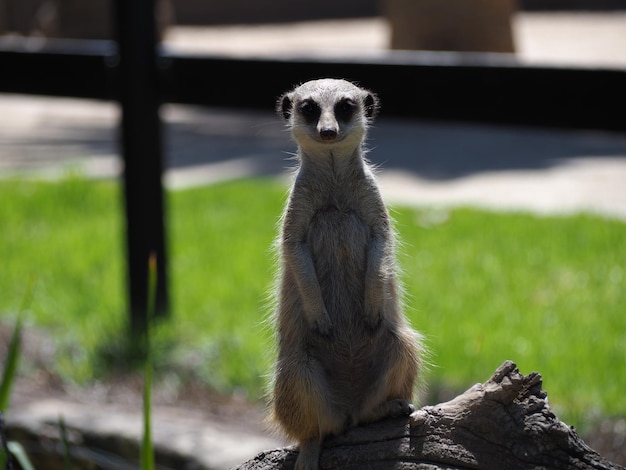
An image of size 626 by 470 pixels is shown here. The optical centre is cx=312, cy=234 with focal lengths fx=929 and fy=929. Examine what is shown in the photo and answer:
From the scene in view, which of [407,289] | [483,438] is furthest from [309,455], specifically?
[407,289]

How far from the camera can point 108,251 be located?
692cm

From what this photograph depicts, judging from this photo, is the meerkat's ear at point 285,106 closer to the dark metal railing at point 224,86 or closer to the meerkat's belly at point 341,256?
the meerkat's belly at point 341,256

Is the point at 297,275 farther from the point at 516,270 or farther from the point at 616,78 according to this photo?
the point at 516,270

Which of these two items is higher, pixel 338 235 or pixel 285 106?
pixel 285 106

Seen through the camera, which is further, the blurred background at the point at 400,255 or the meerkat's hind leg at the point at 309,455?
the blurred background at the point at 400,255

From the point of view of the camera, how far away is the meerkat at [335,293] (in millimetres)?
2086

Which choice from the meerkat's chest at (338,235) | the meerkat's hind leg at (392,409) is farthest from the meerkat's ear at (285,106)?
the meerkat's hind leg at (392,409)

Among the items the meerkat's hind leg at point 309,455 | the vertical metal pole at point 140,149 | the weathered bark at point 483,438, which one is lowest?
the meerkat's hind leg at point 309,455

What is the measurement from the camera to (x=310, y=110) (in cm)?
210

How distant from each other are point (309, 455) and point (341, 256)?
18.4 inches

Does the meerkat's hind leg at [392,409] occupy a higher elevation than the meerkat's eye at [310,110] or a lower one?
lower

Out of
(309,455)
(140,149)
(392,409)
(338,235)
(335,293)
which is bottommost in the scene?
(309,455)

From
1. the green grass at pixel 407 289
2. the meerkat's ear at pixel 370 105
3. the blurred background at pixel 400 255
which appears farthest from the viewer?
the green grass at pixel 407 289

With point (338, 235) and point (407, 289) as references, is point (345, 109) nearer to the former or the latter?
point (338, 235)
